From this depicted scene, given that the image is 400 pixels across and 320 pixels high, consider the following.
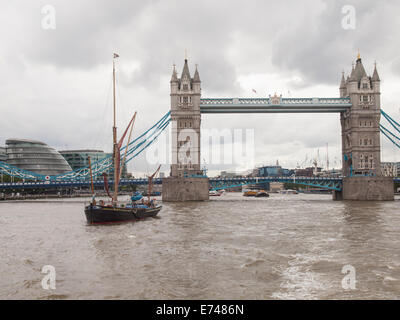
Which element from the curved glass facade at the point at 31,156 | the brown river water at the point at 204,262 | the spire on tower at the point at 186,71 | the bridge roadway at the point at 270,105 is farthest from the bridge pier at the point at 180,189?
the curved glass facade at the point at 31,156

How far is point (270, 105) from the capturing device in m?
65.2

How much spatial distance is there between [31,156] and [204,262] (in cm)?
12332

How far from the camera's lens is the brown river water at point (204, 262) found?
40.3 ft

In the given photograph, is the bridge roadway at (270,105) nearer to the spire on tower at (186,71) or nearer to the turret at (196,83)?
the turret at (196,83)

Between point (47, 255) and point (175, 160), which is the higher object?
point (175, 160)

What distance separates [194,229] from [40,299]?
51.8ft

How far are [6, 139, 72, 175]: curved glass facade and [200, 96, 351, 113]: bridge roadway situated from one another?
80.4 m

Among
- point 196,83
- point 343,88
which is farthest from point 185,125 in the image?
point 343,88

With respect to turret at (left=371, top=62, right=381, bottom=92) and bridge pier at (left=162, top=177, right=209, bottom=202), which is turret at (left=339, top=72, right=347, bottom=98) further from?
bridge pier at (left=162, top=177, right=209, bottom=202)

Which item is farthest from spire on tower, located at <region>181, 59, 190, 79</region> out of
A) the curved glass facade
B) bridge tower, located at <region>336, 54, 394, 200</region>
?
the curved glass facade

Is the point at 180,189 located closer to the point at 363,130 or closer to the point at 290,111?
the point at 290,111
